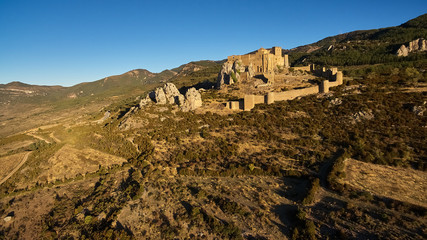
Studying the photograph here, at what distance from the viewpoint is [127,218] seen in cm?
1816

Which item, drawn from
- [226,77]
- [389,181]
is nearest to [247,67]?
[226,77]

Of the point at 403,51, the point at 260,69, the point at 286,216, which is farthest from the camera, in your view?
the point at 403,51

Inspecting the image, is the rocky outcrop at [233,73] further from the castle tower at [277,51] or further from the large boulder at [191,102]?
the large boulder at [191,102]

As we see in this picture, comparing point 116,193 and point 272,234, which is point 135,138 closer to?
point 116,193

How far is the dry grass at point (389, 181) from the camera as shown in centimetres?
1692

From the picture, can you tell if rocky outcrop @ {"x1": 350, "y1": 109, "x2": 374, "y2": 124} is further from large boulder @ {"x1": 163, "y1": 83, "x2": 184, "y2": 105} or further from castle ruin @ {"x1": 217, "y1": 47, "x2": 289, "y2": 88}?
large boulder @ {"x1": 163, "y1": 83, "x2": 184, "y2": 105}

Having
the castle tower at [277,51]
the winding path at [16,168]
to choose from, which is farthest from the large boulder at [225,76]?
the winding path at [16,168]

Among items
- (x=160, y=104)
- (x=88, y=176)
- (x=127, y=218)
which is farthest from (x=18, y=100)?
(x=127, y=218)

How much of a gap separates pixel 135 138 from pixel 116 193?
14.6 metres

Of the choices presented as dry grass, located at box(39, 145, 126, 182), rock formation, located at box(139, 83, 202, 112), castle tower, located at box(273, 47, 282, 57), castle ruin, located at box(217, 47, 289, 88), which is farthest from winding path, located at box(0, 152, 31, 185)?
castle tower, located at box(273, 47, 282, 57)

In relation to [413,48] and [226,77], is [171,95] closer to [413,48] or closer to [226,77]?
[226,77]

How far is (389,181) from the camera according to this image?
18891 millimetres

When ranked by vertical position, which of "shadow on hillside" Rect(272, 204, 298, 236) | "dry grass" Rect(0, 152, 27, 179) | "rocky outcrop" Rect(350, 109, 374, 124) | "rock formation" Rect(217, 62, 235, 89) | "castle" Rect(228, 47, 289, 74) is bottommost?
"shadow on hillside" Rect(272, 204, 298, 236)

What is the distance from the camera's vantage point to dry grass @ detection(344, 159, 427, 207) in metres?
16.9
